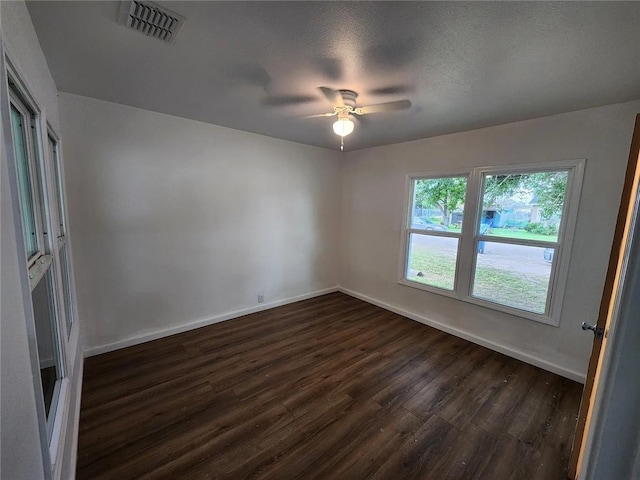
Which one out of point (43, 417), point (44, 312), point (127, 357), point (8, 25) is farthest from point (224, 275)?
point (8, 25)

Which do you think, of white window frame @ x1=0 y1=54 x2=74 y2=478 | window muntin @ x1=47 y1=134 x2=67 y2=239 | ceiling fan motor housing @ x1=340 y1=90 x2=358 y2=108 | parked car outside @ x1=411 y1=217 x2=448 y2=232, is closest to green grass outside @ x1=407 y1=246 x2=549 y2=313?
parked car outside @ x1=411 y1=217 x2=448 y2=232

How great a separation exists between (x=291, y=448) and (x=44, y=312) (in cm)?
167

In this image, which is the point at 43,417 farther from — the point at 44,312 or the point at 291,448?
the point at 291,448

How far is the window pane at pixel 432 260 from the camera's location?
3389 millimetres

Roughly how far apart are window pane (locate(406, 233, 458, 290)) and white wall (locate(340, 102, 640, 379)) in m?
0.20

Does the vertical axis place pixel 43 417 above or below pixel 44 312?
below

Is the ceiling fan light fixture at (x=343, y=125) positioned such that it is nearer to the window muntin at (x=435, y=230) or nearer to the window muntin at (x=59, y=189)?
the window muntin at (x=435, y=230)

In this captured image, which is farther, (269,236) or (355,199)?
(355,199)

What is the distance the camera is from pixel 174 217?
9.78ft

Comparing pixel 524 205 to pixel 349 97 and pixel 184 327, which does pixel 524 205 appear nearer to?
pixel 349 97

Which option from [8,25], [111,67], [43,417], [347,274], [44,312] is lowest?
[347,274]

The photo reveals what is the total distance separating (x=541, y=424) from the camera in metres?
1.97

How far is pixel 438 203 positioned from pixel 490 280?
1.11 meters

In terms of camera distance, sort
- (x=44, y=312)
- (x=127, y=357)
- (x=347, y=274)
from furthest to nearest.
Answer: (x=347, y=274), (x=127, y=357), (x=44, y=312)
